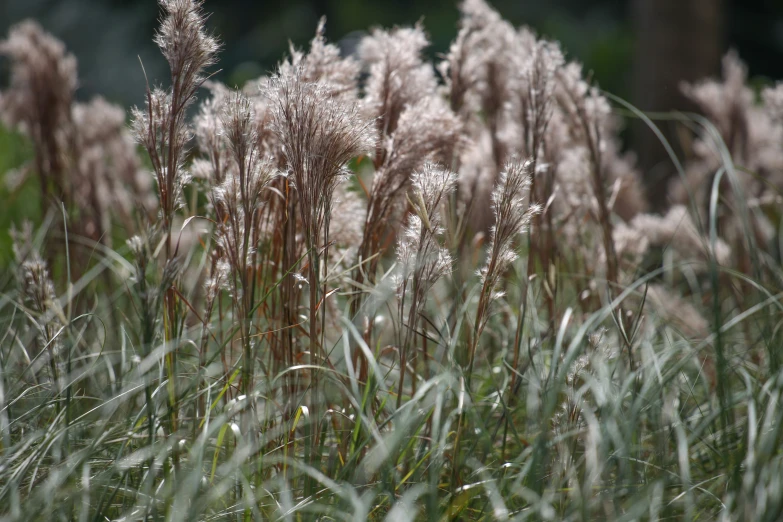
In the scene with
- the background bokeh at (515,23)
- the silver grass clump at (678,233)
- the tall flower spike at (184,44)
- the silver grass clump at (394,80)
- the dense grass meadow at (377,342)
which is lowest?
the dense grass meadow at (377,342)

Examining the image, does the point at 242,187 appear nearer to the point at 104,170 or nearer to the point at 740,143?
the point at 104,170

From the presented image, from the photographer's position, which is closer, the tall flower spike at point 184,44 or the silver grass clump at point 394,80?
the tall flower spike at point 184,44

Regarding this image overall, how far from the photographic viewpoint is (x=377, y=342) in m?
1.62

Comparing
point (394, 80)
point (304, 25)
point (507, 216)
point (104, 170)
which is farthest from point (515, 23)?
point (507, 216)

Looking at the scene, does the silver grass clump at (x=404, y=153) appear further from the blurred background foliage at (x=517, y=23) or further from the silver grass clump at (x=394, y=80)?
the blurred background foliage at (x=517, y=23)

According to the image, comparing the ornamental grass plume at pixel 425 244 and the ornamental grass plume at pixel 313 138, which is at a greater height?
the ornamental grass plume at pixel 313 138

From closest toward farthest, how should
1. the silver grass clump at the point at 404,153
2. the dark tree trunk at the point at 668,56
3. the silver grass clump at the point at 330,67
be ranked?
the silver grass clump at the point at 404,153
the silver grass clump at the point at 330,67
the dark tree trunk at the point at 668,56

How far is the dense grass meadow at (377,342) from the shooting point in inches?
47.2

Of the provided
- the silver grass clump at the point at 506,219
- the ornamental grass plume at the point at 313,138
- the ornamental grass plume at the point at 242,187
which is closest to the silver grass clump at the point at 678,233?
the silver grass clump at the point at 506,219

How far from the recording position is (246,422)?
1480mm

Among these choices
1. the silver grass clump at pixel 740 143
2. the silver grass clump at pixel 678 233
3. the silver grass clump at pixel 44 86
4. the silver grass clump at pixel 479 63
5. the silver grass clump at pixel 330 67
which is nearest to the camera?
the silver grass clump at pixel 330 67

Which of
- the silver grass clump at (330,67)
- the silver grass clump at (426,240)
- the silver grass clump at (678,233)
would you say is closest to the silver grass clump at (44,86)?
the silver grass clump at (330,67)

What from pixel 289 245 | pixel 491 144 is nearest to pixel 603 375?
pixel 289 245

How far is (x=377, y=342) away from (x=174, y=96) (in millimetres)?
717
